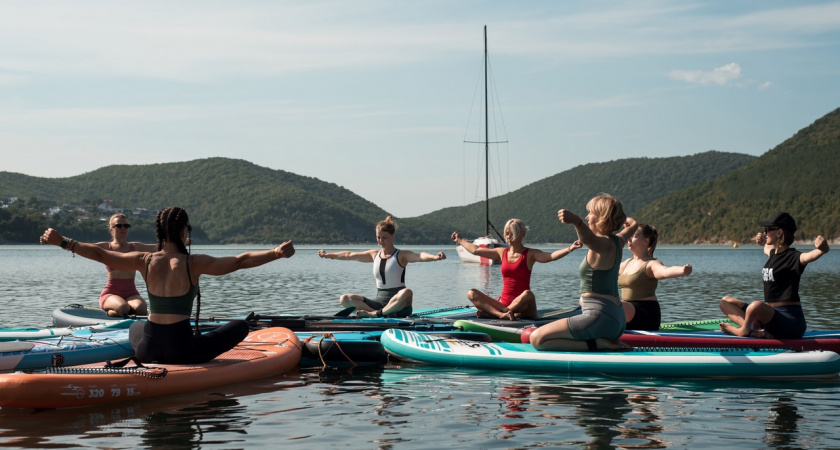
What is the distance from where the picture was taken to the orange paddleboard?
8430 mm

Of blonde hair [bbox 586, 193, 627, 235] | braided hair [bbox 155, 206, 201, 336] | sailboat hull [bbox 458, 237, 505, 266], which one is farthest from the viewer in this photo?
sailboat hull [bbox 458, 237, 505, 266]

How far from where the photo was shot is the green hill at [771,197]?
5143 inches

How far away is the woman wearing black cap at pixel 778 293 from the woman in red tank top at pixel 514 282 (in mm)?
2762

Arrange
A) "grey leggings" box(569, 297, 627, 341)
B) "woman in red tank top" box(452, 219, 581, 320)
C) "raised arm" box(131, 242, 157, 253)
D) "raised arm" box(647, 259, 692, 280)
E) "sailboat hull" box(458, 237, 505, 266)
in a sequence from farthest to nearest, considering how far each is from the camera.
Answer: "sailboat hull" box(458, 237, 505, 266) → "raised arm" box(131, 242, 157, 253) → "woman in red tank top" box(452, 219, 581, 320) → "raised arm" box(647, 259, 692, 280) → "grey leggings" box(569, 297, 627, 341)

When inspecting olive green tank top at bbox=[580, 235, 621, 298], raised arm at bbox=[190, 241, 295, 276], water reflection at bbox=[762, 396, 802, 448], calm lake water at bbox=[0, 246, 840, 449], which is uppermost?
raised arm at bbox=[190, 241, 295, 276]

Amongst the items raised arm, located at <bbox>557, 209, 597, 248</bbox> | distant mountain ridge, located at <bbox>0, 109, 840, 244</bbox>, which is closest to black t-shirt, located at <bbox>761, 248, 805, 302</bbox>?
raised arm, located at <bbox>557, 209, 597, 248</bbox>

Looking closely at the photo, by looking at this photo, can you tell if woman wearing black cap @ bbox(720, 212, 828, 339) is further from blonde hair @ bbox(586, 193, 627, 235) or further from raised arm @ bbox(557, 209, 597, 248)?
raised arm @ bbox(557, 209, 597, 248)

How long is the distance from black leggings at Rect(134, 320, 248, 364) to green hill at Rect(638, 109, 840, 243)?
5162 inches

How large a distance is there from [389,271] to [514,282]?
8.52ft

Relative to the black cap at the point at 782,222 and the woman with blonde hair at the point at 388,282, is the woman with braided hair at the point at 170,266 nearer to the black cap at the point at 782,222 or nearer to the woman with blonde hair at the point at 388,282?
the woman with blonde hair at the point at 388,282

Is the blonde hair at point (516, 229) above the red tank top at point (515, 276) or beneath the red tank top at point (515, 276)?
above

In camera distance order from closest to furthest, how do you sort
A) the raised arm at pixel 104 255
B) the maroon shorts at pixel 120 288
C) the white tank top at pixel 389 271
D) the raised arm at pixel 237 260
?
1. the raised arm at pixel 237 260
2. the raised arm at pixel 104 255
3. the white tank top at pixel 389 271
4. the maroon shorts at pixel 120 288

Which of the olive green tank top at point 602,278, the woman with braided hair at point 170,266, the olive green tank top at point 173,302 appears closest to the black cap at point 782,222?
the olive green tank top at point 602,278

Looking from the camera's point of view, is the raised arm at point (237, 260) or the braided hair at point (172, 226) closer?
the raised arm at point (237, 260)
